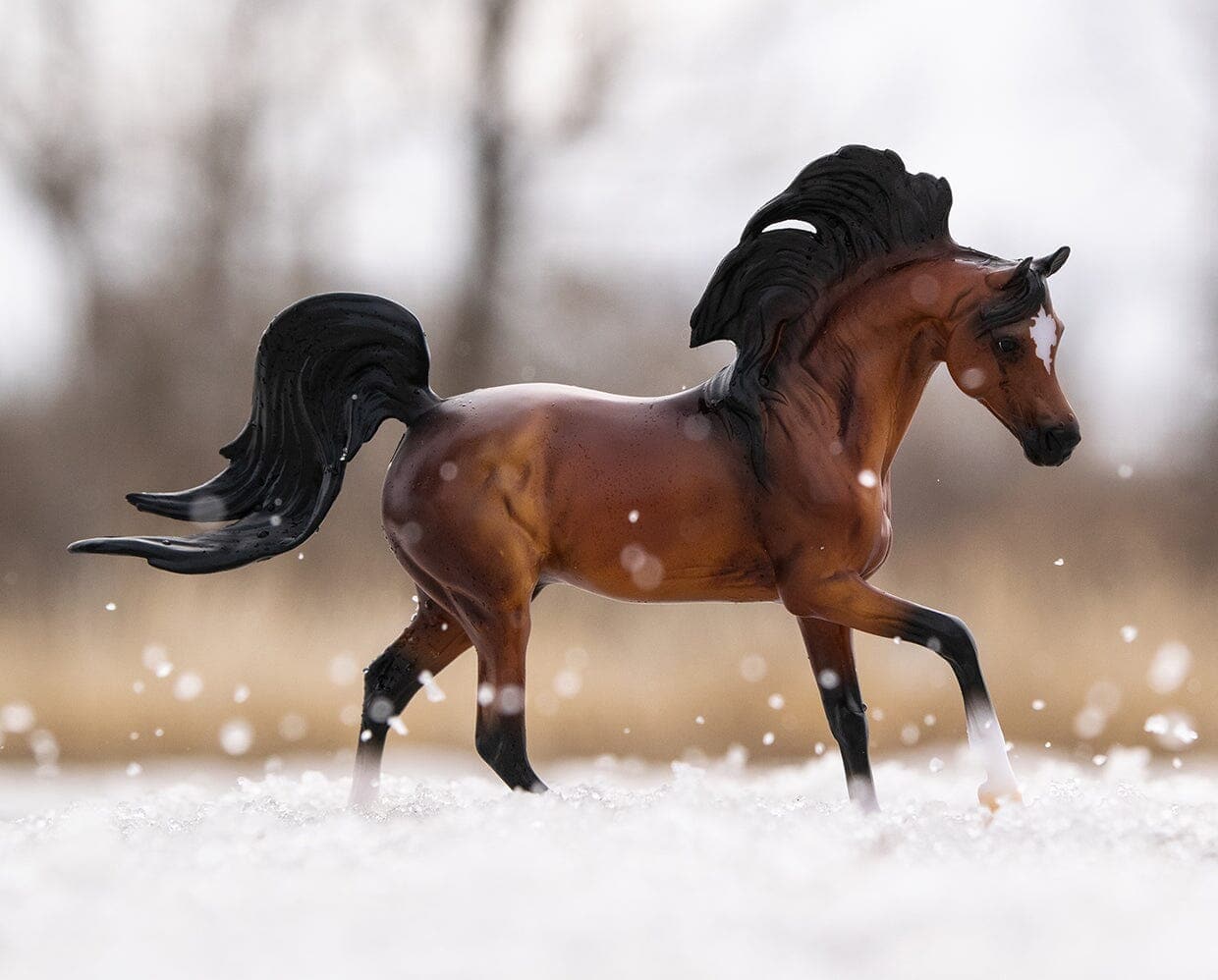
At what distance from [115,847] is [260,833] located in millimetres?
217

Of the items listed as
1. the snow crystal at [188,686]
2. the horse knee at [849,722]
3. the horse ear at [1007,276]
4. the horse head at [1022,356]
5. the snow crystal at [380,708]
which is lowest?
the snow crystal at [188,686]

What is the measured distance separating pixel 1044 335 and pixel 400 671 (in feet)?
4.06

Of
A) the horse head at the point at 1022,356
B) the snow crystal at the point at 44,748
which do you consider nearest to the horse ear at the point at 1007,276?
the horse head at the point at 1022,356

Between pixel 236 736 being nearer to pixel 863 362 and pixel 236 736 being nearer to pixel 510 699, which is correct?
pixel 510 699

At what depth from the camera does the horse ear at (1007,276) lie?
1.98m

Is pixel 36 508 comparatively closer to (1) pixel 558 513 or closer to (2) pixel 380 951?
(1) pixel 558 513

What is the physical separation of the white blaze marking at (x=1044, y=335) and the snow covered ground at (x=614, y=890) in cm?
72

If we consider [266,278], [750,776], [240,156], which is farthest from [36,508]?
[750,776]

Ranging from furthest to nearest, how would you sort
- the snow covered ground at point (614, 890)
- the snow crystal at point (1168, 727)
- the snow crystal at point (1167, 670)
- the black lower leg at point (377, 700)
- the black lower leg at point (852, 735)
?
1. the snow crystal at point (1167, 670)
2. the snow crystal at point (1168, 727)
3. the black lower leg at point (377, 700)
4. the black lower leg at point (852, 735)
5. the snow covered ground at point (614, 890)

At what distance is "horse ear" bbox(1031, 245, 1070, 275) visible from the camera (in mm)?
2031

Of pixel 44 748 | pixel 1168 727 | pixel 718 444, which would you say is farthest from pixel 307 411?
pixel 1168 727

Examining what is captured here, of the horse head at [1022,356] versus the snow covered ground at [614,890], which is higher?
the horse head at [1022,356]

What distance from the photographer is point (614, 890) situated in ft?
4.79

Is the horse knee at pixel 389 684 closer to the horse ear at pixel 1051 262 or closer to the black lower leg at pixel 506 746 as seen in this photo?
the black lower leg at pixel 506 746
